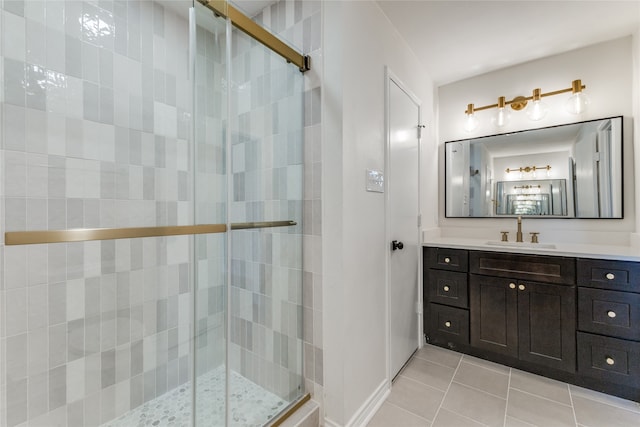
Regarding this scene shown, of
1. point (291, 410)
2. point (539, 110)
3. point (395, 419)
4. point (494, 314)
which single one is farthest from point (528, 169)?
point (291, 410)

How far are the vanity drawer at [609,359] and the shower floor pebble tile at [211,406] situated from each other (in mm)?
1972

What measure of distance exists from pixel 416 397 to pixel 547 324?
42.0 inches

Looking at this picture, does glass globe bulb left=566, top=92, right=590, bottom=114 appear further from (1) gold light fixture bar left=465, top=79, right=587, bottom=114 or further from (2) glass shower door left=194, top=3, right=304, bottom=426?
(2) glass shower door left=194, top=3, right=304, bottom=426

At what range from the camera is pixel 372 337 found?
5.59 ft

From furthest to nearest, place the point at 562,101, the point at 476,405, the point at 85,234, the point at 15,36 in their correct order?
the point at 562,101 → the point at 476,405 → the point at 15,36 → the point at 85,234

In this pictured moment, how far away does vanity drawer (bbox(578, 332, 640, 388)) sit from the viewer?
5.49 feet

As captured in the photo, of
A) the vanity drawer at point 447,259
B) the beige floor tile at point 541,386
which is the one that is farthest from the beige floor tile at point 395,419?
the vanity drawer at point 447,259

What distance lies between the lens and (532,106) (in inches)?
97.4

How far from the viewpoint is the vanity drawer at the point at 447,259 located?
2.26 metres

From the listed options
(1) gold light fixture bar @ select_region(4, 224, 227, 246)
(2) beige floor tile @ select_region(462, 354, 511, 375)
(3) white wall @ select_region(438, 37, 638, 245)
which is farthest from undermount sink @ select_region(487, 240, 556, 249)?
(1) gold light fixture bar @ select_region(4, 224, 227, 246)

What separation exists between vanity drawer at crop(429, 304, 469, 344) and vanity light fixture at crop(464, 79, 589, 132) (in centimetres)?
176

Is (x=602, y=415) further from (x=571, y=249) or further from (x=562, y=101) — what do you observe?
(x=562, y=101)

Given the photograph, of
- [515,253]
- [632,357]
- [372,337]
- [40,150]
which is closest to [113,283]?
[40,150]

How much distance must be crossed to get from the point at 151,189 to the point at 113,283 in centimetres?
56
